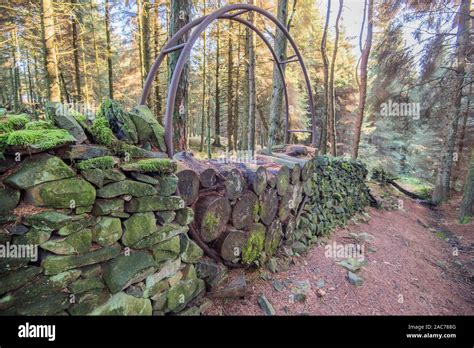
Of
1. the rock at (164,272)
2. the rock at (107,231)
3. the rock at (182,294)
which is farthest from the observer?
the rock at (182,294)

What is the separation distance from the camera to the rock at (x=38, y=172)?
1.46 m

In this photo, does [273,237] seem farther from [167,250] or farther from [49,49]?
[49,49]

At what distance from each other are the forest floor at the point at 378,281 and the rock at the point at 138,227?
1.22 meters

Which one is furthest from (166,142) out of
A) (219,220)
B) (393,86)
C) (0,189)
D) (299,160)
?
(393,86)

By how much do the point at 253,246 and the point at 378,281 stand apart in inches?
91.8

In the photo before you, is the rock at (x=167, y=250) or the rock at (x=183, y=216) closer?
the rock at (x=167, y=250)

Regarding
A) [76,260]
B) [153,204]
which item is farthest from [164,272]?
[76,260]

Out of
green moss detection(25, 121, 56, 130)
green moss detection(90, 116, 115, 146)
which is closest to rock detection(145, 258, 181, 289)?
green moss detection(90, 116, 115, 146)

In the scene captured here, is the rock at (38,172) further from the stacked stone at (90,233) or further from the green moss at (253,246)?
the green moss at (253,246)

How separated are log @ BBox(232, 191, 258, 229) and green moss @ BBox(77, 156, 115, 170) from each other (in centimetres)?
162

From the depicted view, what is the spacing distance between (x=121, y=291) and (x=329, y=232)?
4731 mm

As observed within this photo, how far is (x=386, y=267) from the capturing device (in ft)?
14.8

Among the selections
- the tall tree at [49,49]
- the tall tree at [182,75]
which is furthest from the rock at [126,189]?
the tall tree at [49,49]
